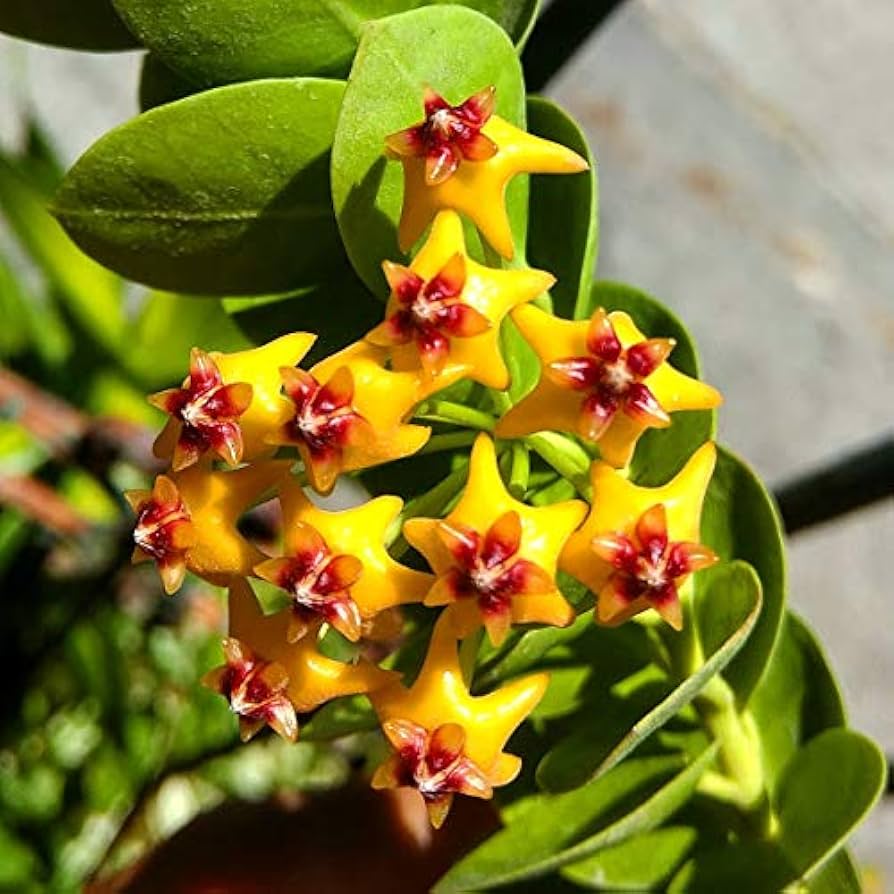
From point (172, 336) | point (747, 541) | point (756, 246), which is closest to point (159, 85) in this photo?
point (747, 541)

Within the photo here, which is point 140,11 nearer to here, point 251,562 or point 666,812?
point 251,562

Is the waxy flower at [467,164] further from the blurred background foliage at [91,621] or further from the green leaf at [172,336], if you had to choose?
the green leaf at [172,336]

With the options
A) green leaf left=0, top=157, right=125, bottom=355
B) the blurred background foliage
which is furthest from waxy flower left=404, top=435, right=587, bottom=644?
green leaf left=0, top=157, right=125, bottom=355

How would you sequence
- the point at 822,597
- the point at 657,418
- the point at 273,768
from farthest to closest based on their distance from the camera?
the point at 822,597 → the point at 273,768 → the point at 657,418

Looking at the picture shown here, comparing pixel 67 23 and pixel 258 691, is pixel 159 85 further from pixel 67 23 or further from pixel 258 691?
pixel 258 691

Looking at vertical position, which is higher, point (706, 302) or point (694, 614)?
point (694, 614)

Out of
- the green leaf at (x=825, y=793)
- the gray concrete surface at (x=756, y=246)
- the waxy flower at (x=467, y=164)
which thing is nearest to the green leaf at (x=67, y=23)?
the waxy flower at (x=467, y=164)

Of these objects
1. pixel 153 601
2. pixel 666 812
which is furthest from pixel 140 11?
pixel 153 601
